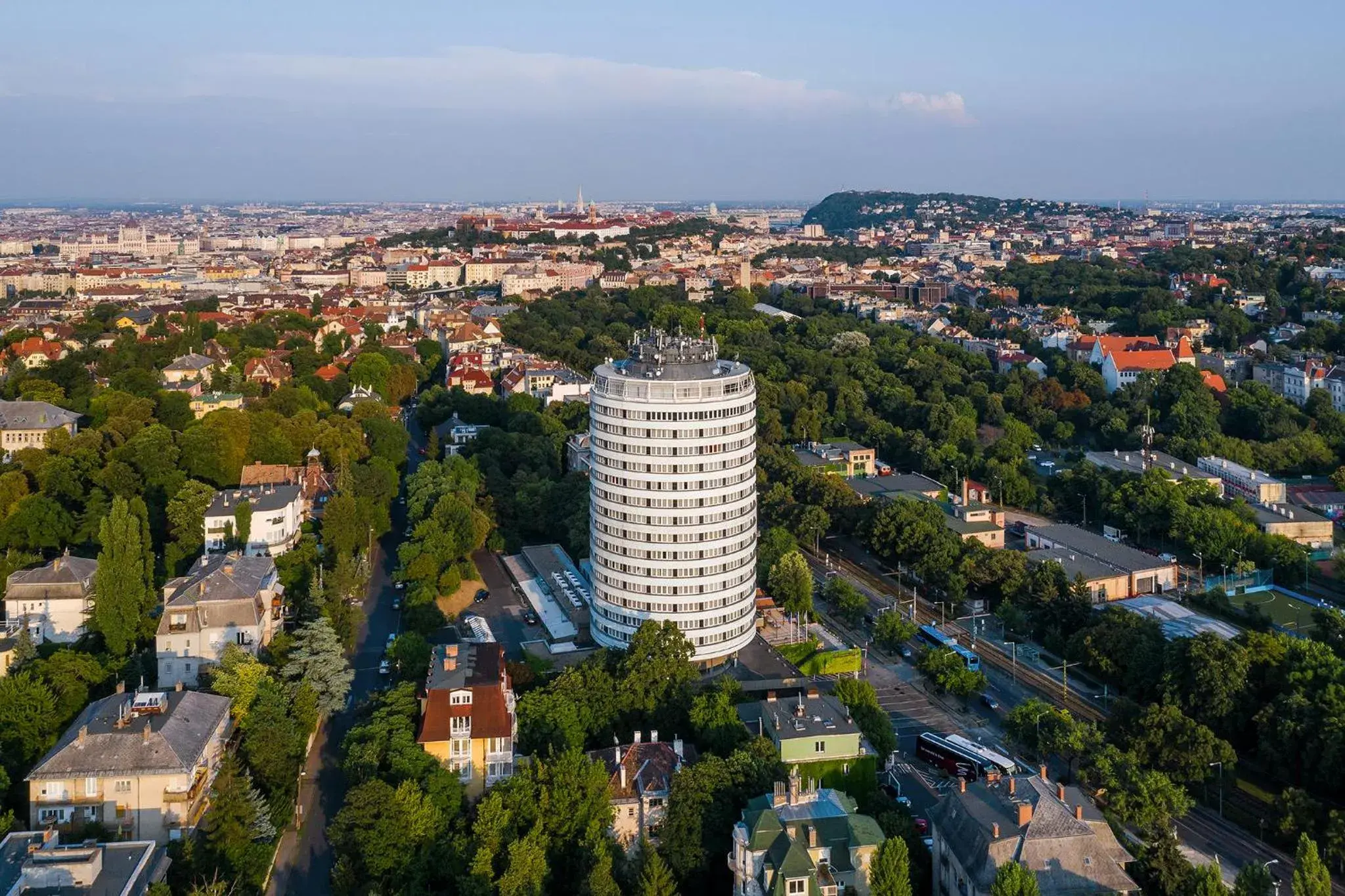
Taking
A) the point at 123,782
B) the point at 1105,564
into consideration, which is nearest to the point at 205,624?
the point at 123,782

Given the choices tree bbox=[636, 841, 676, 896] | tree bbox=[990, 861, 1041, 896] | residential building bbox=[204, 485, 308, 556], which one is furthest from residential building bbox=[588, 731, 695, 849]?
residential building bbox=[204, 485, 308, 556]

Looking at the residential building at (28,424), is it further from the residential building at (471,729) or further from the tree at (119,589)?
the residential building at (471,729)

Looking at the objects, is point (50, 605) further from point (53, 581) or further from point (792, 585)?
point (792, 585)

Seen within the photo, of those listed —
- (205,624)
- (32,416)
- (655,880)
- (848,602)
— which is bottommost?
(655,880)

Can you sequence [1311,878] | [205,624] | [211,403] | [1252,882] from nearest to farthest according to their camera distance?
[1311,878] < [1252,882] < [205,624] < [211,403]

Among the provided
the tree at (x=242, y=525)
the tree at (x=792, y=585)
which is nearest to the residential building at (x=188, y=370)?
the tree at (x=242, y=525)

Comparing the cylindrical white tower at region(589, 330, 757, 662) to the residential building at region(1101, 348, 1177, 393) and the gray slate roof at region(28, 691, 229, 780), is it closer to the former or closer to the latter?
the gray slate roof at region(28, 691, 229, 780)
